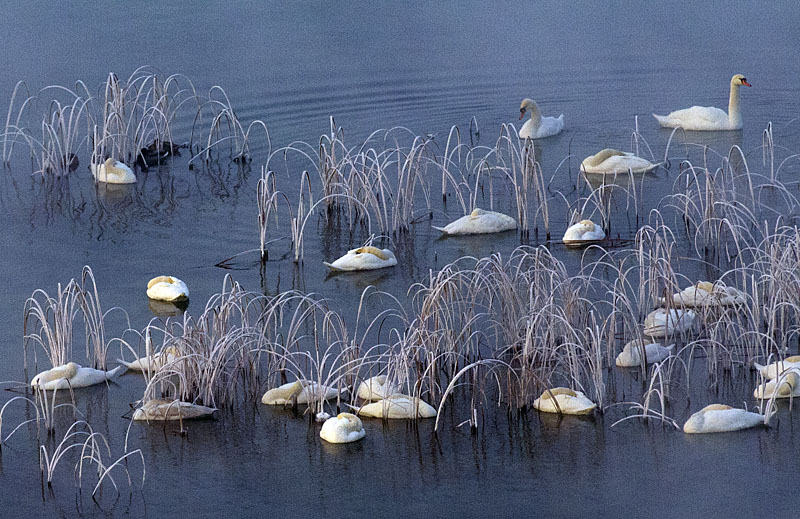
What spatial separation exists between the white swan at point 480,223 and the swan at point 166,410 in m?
5.30

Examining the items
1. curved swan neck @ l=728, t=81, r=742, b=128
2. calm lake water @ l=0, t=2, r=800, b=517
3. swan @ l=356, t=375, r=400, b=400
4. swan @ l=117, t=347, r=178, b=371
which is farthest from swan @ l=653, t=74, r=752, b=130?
swan @ l=117, t=347, r=178, b=371

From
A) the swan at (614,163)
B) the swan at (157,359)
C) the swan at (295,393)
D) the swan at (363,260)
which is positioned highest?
the swan at (614,163)

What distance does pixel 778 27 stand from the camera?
28.4m

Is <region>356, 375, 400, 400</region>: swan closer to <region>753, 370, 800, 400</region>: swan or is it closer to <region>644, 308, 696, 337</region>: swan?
<region>644, 308, 696, 337</region>: swan

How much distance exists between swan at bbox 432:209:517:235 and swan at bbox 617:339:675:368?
416cm

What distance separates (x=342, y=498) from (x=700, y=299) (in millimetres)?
4644

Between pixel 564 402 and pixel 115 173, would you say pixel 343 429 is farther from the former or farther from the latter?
pixel 115 173

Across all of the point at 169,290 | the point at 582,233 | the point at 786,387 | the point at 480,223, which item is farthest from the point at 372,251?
the point at 786,387

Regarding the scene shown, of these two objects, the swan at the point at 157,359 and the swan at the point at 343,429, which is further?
the swan at the point at 157,359

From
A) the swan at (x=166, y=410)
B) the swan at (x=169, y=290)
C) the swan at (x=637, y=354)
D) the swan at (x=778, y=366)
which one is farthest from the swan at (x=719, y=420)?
the swan at (x=169, y=290)

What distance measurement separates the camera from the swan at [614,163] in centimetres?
1705

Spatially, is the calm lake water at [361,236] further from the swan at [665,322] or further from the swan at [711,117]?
the swan at [665,322]

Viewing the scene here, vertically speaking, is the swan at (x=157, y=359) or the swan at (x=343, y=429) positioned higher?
the swan at (x=157, y=359)

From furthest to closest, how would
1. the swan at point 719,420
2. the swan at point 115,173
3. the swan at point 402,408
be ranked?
1. the swan at point 115,173
2. the swan at point 402,408
3. the swan at point 719,420
